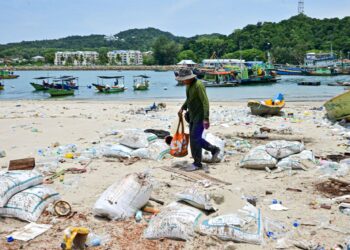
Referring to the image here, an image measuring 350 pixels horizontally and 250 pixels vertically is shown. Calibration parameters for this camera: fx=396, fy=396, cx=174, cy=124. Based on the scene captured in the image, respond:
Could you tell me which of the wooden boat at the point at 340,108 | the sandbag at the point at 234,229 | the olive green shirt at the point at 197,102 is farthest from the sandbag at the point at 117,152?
the wooden boat at the point at 340,108

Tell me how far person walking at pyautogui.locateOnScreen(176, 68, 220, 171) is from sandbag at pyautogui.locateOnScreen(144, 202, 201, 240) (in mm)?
1900

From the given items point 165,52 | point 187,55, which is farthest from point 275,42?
point 165,52

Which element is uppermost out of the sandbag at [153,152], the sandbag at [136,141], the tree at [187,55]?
the tree at [187,55]

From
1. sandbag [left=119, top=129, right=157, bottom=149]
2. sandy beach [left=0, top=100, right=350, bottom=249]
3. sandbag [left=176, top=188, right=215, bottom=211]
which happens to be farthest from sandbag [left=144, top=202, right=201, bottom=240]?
sandbag [left=119, top=129, right=157, bottom=149]

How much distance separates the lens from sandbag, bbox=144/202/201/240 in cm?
334

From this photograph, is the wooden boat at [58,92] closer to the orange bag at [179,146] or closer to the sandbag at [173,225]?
the orange bag at [179,146]

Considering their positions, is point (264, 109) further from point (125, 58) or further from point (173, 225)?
point (125, 58)

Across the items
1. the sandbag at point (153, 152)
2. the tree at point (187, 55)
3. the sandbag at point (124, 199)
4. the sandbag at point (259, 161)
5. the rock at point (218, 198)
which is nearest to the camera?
the sandbag at point (124, 199)

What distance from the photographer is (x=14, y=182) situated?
154 inches

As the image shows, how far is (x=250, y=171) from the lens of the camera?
18.1ft

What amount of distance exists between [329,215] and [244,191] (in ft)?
3.38

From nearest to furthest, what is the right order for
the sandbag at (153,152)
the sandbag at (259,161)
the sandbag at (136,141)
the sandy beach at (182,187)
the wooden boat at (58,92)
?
the sandy beach at (182,187)
the sandbag at (259,161)
the sandbag at (153,152)
the sandbag at (136,141)
the wooden boat at (58,92)

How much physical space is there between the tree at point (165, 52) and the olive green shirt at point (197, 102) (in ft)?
403

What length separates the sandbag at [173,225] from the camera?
10.9ft
